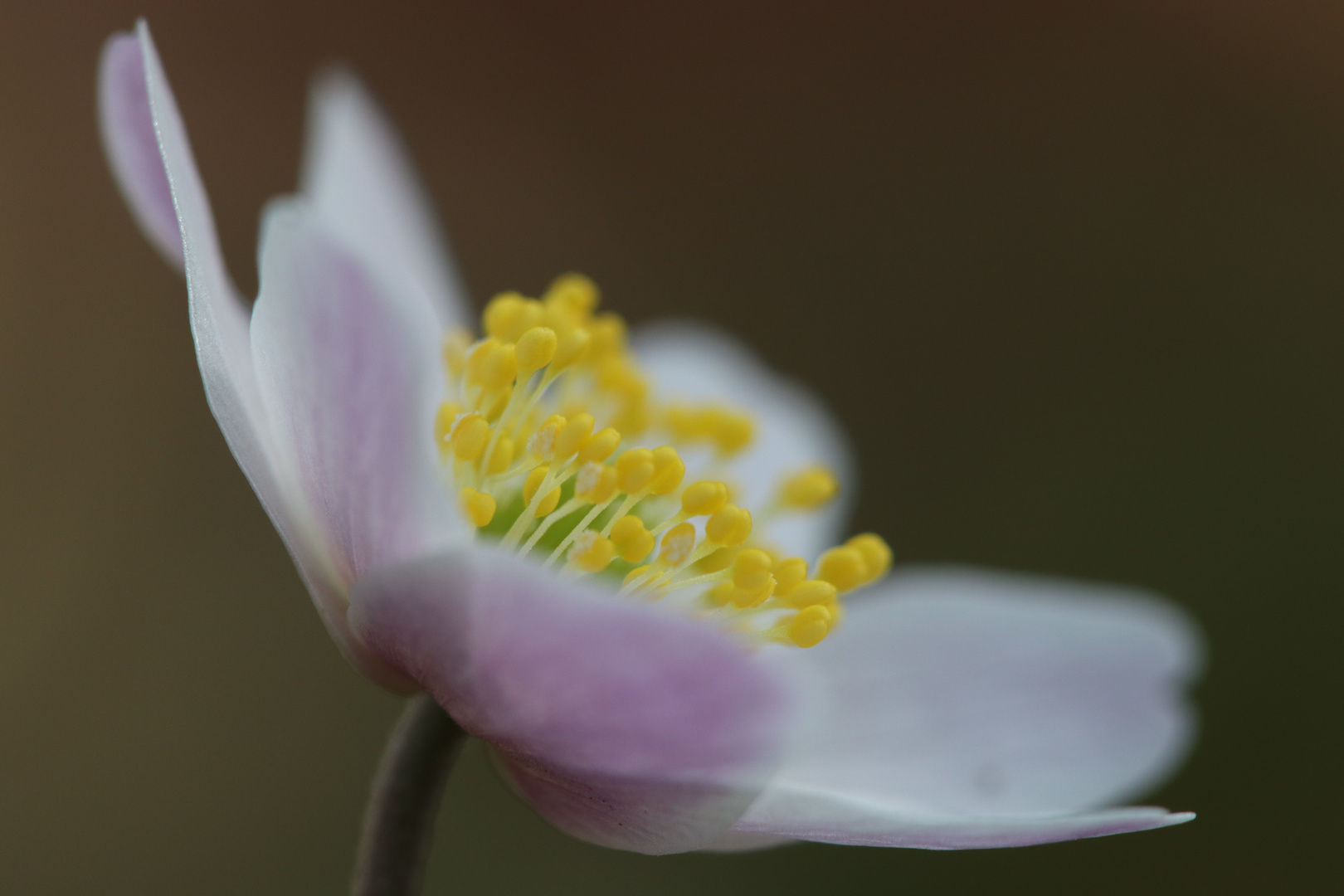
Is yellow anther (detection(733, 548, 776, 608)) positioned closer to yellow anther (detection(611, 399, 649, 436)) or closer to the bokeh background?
yellow anther (detection(611, 399, 649, 436))

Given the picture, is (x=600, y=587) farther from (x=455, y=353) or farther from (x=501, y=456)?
(x=455, y=353)

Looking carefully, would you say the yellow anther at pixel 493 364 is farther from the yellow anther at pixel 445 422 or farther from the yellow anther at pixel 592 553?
the yellow anther at pixel 592 553

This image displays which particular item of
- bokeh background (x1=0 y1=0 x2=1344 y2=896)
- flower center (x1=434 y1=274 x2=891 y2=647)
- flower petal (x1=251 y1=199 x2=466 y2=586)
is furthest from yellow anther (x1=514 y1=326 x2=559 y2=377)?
bokeh background (x1=0 y1=0 x2=1344 y2=896)

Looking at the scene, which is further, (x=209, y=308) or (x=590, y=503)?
(x=590, y=503)

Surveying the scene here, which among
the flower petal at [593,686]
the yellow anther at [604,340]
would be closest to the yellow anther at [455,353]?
the yellow anther at [604,340]

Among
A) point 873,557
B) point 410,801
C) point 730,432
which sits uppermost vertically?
point 730,432

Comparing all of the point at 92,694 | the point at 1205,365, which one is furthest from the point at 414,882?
the point at 1205,365

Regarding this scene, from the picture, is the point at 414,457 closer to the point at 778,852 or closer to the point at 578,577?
the point at 578,577

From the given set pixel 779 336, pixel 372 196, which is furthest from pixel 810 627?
pixel 779 336
